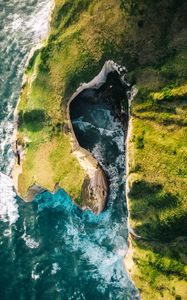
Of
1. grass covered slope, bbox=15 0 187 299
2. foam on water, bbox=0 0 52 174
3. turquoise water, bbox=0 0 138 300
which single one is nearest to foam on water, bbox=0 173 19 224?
turquoise water, bbox=0 0 138 300

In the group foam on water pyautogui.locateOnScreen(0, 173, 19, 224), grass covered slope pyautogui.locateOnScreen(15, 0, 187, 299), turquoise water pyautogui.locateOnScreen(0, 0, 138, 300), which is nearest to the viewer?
grass covered slope pyautogui.locateOnScreen(15, 0, 187, 299)

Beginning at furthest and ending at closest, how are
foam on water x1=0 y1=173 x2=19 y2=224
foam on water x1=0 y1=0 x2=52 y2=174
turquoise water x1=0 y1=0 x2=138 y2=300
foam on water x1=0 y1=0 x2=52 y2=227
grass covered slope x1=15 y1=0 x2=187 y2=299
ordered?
foam on water x1=0 y1=0 x2=52 y2=174 < foam on water x1=0 y1=0 x2=52 y2=227 < foam on water x1=0 y1=173 x2=19 y2=224 < turquoise water x1=0 y1=0 x2=138 y2=300 < grass covered slope x1=15 y1=0 x2=187 y2=299

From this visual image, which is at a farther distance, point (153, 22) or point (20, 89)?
point (20, 89)

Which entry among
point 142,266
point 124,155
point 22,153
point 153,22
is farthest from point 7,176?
point 153,22

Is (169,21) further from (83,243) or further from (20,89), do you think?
(83,243)

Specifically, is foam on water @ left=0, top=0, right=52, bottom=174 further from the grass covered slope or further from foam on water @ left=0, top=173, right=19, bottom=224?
the grass covered slope


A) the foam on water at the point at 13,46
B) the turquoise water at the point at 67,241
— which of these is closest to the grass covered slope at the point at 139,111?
A: the turquoise water at the point at 67,241
